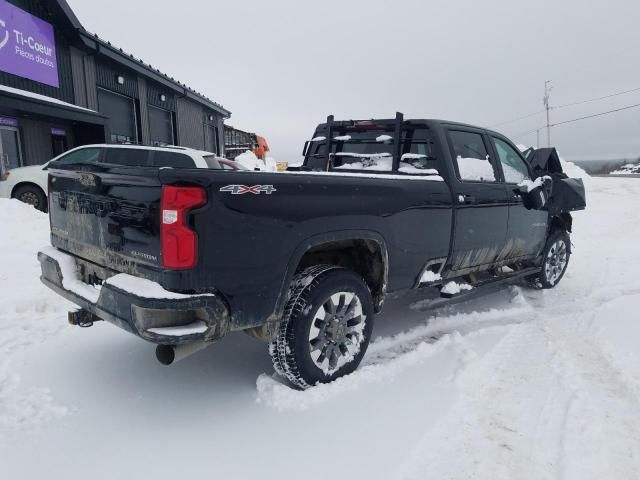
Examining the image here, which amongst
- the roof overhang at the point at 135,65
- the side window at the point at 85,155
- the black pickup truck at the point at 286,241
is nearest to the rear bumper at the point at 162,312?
the black pickup truck at the point at 286,241

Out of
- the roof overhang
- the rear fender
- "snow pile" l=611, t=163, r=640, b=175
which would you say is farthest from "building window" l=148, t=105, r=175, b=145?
"snow pile" l=611, t=163, r=640, b=175

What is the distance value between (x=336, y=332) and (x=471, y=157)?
242 centimetres

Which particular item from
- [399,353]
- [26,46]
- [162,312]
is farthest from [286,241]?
[26,46]

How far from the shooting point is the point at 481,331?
4.35 m

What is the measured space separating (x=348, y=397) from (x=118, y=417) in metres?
1.47

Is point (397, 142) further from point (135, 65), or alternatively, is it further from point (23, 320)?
point (135, 65)

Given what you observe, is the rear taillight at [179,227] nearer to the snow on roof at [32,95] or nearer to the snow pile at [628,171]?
the snow on roof at [32,95]

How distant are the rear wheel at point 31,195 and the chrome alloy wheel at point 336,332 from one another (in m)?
10.2

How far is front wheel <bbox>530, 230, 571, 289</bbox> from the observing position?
19.5 ft

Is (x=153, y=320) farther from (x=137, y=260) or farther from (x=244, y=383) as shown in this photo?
(x=244, y=383)

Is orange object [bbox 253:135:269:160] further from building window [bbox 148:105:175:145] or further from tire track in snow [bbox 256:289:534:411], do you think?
tire track in snow [bbox 256:289:534:411]

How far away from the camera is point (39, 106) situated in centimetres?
1288

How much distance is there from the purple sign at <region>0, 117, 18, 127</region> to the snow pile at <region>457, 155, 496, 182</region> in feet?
45.7

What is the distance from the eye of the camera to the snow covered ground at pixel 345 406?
2.44 metres
